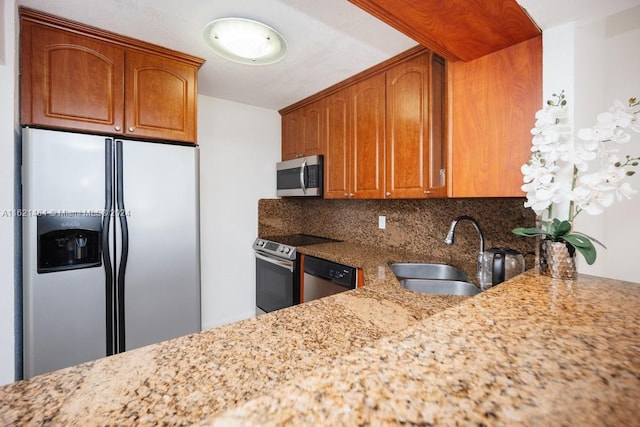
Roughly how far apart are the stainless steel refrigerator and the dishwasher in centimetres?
85

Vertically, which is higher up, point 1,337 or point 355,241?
point 355,241

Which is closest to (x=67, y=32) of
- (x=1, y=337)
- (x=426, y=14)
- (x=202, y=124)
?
(x=202, y=124)

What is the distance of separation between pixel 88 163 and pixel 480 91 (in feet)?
7.23

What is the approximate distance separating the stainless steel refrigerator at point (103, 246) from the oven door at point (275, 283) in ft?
2.53

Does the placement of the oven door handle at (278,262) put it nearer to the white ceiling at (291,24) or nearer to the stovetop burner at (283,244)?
the stovetop burner at (283,244)

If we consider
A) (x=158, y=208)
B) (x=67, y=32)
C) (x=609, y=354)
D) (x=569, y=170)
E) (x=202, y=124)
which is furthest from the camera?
(x=202, y=124)

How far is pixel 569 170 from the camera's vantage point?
1.04 m

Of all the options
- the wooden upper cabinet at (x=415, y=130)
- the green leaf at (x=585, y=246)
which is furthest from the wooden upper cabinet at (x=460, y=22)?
the green leaf at (x=585, y=246)

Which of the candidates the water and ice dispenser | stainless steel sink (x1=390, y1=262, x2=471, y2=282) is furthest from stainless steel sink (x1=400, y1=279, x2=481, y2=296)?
the water and ice dispenser

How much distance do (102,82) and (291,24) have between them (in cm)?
123

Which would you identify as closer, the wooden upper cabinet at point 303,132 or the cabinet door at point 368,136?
the cabinet door at point 368,136

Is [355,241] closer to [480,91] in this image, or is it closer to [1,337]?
[480,91]

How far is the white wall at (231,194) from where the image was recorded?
2.70m

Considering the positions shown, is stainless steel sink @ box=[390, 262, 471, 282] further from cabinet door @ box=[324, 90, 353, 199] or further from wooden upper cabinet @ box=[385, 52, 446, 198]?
cabinet door @ box=[324, 90, 353, 199]
